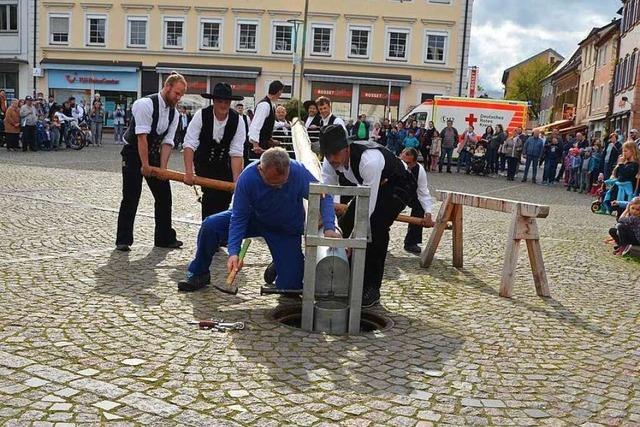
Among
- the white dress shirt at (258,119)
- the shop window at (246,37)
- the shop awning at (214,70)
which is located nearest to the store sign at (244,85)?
the shop awning at (214,70)

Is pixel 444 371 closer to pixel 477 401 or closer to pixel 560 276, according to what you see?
pixel 477 401

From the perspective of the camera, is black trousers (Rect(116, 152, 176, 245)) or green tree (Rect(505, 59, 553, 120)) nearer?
black trousers (Rect(116, 152, 176, 245))

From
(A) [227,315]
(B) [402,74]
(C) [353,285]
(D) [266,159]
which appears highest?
(B) [402,74]

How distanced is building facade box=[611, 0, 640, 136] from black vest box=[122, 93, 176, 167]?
A: 1394 inches

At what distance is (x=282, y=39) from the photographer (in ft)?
154

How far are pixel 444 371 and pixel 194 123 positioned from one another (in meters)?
4.64

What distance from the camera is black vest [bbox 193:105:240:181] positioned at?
8.34 metres

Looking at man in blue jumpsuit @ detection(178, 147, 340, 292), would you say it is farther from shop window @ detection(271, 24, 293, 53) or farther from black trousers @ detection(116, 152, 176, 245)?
shop window @ detection(271, 24, 293, 53)

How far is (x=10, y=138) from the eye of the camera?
78.6 feet

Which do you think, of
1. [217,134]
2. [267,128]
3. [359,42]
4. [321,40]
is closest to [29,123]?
[267,128]

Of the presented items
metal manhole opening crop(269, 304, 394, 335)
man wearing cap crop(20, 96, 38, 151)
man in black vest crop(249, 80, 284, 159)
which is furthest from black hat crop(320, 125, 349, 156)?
man wearing cap crop(20, 96, 38, 151)

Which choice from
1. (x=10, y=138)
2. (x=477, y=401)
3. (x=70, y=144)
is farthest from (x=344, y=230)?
(x=70, y=144)

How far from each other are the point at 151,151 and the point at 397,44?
3999 cm

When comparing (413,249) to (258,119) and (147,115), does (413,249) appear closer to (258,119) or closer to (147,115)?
(258,119)
